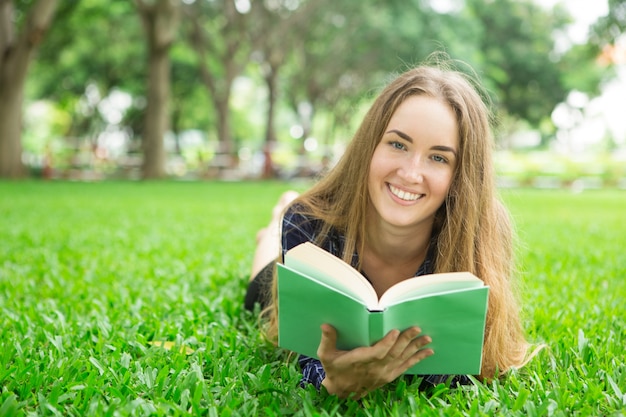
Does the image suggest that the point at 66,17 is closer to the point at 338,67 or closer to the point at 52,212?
the point at 338,67

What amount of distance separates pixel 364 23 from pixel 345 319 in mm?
19921

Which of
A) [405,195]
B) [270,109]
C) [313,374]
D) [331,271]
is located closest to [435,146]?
[405,195]

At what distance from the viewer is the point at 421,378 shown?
218 cm

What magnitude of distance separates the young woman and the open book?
0.15 meters

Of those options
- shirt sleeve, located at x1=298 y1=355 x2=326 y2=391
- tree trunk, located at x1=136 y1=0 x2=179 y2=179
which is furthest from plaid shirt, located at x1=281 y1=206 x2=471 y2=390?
tree trunk, located at x1=136 y1=0 x2=179 y2=179

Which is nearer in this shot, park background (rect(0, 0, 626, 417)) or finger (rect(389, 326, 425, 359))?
finger (rect(389, 326, 425, 359))

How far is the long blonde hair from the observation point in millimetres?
2205

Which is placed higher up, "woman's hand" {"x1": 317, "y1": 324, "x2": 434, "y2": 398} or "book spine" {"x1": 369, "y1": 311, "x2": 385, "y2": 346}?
"book spine" {"x1": 369, "y1": 311, "x2": 385, "y2": 346}

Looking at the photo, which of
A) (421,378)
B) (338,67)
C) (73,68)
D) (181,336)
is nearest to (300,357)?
(421,378)

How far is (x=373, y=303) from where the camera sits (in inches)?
65.6

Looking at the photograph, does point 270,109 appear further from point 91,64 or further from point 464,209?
point 464,209

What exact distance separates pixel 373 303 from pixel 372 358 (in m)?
0.17

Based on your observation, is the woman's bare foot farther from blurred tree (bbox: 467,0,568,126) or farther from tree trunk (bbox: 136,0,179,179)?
blurred tree (bbox: 467,0,568,126)

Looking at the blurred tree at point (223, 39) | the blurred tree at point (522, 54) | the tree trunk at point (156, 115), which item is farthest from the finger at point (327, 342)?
the blurred tree at point (522, 54)
